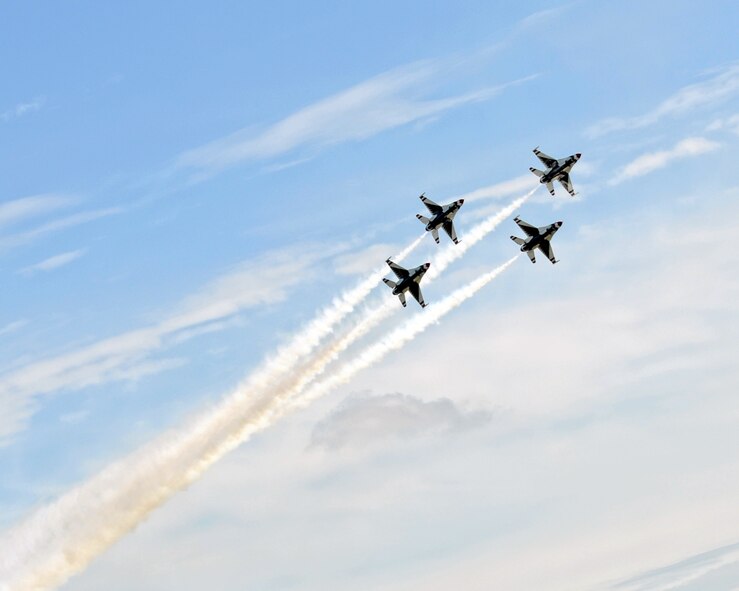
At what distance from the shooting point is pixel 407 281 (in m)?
196

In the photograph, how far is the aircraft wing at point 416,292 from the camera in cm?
19700

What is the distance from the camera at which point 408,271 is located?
196750 millimetres

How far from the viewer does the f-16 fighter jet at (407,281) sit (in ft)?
642

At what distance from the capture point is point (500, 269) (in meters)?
198

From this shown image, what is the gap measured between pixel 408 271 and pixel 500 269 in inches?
513

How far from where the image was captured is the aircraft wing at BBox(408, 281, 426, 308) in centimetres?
19700

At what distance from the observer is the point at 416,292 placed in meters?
198

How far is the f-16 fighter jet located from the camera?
196 meters

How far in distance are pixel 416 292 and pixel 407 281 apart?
2434 mm
